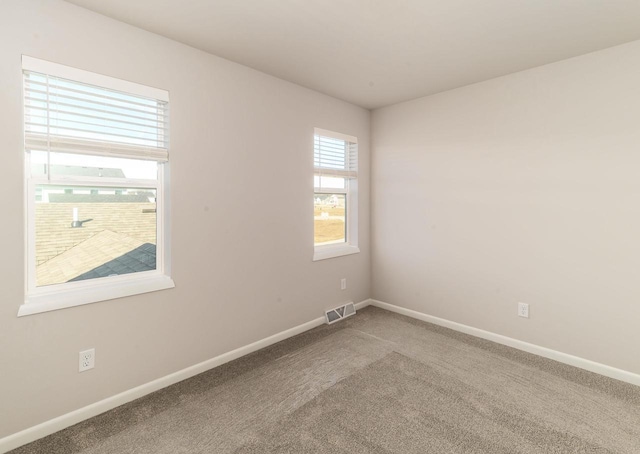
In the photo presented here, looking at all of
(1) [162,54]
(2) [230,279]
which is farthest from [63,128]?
(2) [230,279]

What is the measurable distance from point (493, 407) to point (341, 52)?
284cm

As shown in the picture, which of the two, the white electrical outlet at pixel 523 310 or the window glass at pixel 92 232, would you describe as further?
the white electrical outlet at pixel 523 310

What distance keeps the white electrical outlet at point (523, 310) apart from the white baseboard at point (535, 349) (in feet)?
0.84

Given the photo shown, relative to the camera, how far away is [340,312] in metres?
3.81

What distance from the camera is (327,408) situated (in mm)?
2146

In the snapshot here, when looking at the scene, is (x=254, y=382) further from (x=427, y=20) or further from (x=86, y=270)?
(x=427, y=20)

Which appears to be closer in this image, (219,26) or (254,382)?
(219,26)

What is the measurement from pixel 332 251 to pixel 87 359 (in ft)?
8.05

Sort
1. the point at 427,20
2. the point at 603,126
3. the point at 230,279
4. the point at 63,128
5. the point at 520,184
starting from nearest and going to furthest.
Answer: the point at 63,128 → the point at 427,20 → the point at 603,126 → the point at 230,279 → the point at 520,184

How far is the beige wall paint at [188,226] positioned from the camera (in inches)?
72.1

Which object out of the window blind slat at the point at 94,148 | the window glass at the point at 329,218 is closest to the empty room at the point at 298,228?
the window blind slat at the point at 94,148

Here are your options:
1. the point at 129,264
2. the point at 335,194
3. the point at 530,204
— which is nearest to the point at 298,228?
the point at 335,194

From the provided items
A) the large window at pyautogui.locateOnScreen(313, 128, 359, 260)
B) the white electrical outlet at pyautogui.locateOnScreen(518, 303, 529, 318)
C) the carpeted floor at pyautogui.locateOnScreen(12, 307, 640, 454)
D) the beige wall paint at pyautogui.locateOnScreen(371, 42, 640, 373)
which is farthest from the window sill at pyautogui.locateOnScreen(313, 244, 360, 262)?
the white electrical outlet at pyautogui.locateOnScreen(518, 303, 529, 318)

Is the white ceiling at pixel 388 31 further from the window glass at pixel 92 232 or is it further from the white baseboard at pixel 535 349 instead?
the white baseboard at pixel 535 349
